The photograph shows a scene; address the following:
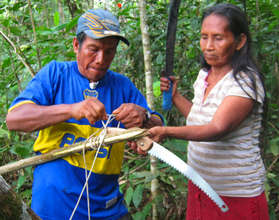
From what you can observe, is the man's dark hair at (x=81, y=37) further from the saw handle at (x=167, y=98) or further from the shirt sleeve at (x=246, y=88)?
the shirt sleeve at (x=246, y=88)

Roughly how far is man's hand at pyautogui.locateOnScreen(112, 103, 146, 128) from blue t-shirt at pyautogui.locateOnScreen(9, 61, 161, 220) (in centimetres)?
18

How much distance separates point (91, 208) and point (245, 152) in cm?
98

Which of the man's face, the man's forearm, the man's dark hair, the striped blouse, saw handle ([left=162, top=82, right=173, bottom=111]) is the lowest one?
the striped blouse

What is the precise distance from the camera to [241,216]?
159 centimetres

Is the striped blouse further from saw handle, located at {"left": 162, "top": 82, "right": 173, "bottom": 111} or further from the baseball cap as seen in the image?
the baseball cap

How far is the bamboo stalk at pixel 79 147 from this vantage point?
1239mm

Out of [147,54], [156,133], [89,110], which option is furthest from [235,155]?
[147,54]

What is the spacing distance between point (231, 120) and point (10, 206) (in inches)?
45.0

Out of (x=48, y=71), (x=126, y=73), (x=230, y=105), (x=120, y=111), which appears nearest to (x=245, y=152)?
(x=230, y=105)

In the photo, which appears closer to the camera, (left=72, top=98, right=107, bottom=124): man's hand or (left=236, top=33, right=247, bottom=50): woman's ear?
(left=72, top=98, right=107, bottom=124): man's hand

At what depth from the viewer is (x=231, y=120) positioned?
1.46 metres

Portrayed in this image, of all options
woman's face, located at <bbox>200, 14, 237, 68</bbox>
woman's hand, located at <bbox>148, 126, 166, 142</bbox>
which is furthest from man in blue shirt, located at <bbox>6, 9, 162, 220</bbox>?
woman's face, located at <bbox>200, 14, 237, 68</bbox>

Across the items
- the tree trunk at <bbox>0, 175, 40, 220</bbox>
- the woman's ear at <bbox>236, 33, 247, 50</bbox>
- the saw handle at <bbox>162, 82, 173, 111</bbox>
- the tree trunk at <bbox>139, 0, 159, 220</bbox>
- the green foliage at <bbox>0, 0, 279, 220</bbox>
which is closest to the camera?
the tree trunk at <bbox>0, 175, 40, 220</bbox>

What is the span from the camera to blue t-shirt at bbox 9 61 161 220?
4.74 ft
